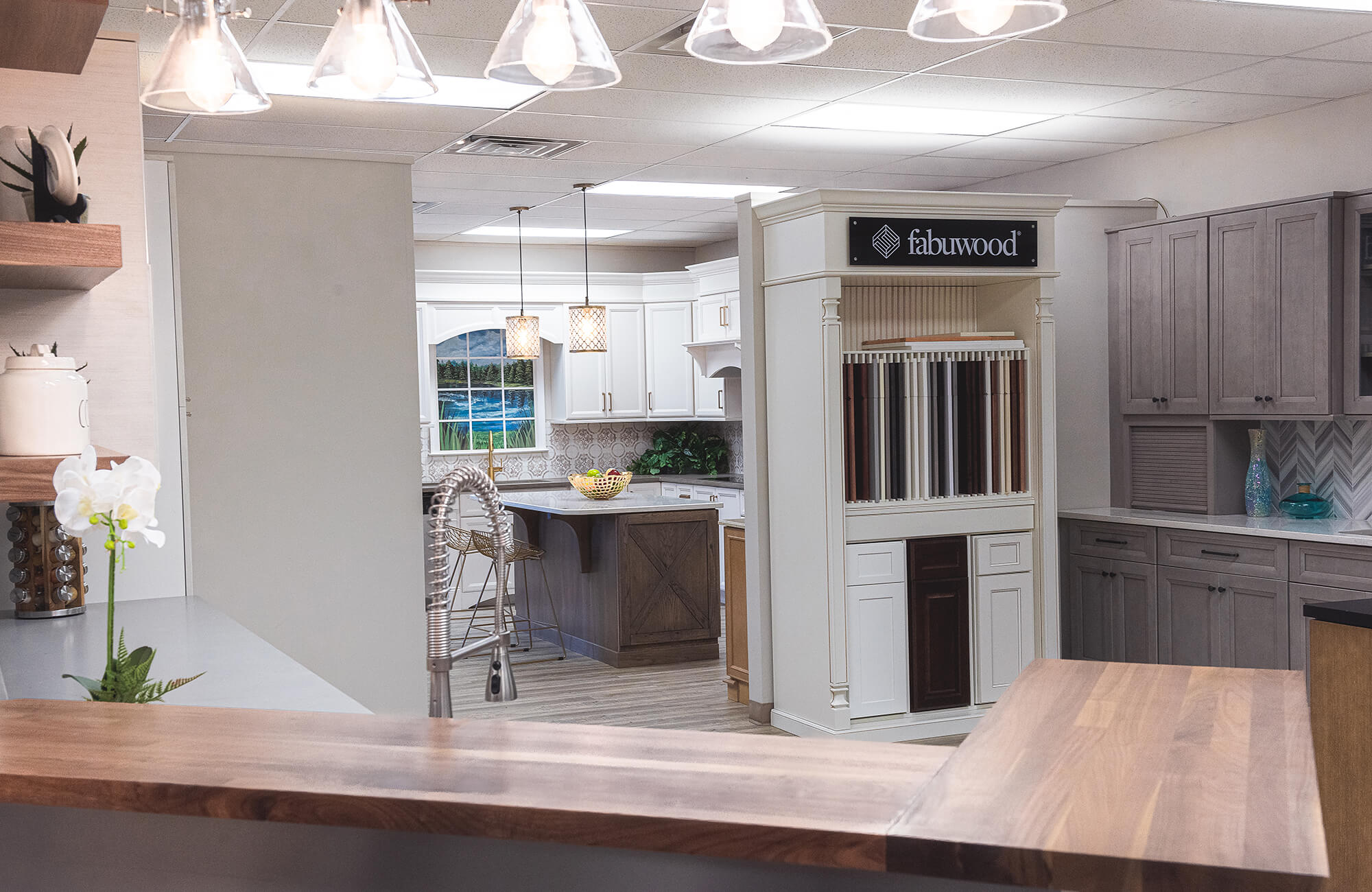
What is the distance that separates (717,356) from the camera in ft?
30.4

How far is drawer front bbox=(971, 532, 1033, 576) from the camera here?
527 centimetres

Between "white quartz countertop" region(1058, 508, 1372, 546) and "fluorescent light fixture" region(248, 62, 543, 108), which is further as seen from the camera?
"white quartz countertop" region(1058, 508, 1372, 546)

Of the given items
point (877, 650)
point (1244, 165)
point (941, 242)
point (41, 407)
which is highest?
point (1244, 165)

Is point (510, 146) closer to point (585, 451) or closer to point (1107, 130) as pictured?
point (1107, 130)

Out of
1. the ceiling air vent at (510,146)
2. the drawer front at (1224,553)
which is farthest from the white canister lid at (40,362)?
the drawer front at (1224,553)

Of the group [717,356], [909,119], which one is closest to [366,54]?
[909,119]

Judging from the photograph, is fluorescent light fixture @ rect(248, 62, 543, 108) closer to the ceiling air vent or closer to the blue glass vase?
the ceiling air vent

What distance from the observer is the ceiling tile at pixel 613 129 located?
18.1ft

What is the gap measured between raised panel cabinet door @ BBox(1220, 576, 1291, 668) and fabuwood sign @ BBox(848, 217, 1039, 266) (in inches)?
65.6

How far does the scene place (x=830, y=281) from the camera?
4.96 m

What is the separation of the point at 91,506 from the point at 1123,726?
1267mm

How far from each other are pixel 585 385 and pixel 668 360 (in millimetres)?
718

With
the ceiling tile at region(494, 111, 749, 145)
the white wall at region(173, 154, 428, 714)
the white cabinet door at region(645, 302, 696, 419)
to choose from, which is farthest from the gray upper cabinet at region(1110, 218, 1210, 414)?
the white cabinet door at region(645, 302, 696, 419)

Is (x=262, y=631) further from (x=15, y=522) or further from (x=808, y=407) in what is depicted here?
(x=808, y=407)
